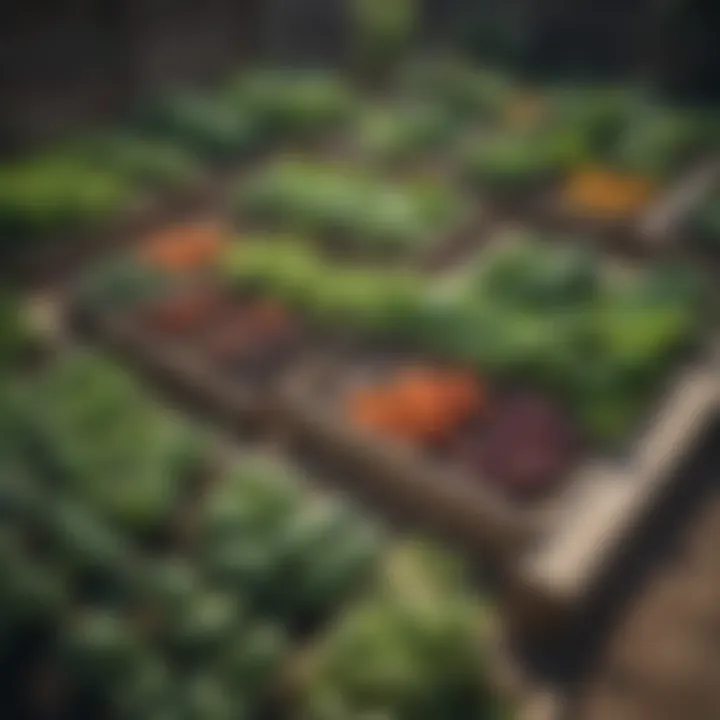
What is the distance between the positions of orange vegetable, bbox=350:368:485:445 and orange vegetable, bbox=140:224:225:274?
4.76 feet

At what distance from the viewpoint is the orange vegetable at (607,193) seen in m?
5.25

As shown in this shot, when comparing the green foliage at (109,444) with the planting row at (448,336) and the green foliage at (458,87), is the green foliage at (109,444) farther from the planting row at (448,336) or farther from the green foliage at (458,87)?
the green foliage at (458,87)

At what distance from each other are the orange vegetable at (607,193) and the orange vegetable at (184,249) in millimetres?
2186

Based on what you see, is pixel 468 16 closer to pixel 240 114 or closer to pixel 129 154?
pixel 240 114

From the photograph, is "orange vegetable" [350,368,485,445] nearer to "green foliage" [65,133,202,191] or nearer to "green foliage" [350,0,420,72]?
"green foliage" [65,133,202,191]

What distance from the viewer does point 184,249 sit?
16.0 ft

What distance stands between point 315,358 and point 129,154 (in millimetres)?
2426

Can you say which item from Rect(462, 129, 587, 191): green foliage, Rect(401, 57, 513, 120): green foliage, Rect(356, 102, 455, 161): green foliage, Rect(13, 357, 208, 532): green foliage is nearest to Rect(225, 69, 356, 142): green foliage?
Rect(356, 102, 455, 161): green foliage

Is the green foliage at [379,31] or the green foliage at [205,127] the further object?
the green foliage at [379,31]

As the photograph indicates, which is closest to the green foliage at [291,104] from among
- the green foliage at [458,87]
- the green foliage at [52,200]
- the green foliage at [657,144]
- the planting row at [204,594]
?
the green foliage at [458,87]

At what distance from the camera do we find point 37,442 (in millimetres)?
3422

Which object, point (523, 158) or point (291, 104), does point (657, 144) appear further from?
point (291, 104)

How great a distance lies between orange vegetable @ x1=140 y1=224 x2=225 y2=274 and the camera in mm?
4727

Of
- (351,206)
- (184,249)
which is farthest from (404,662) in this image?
(351,206)
